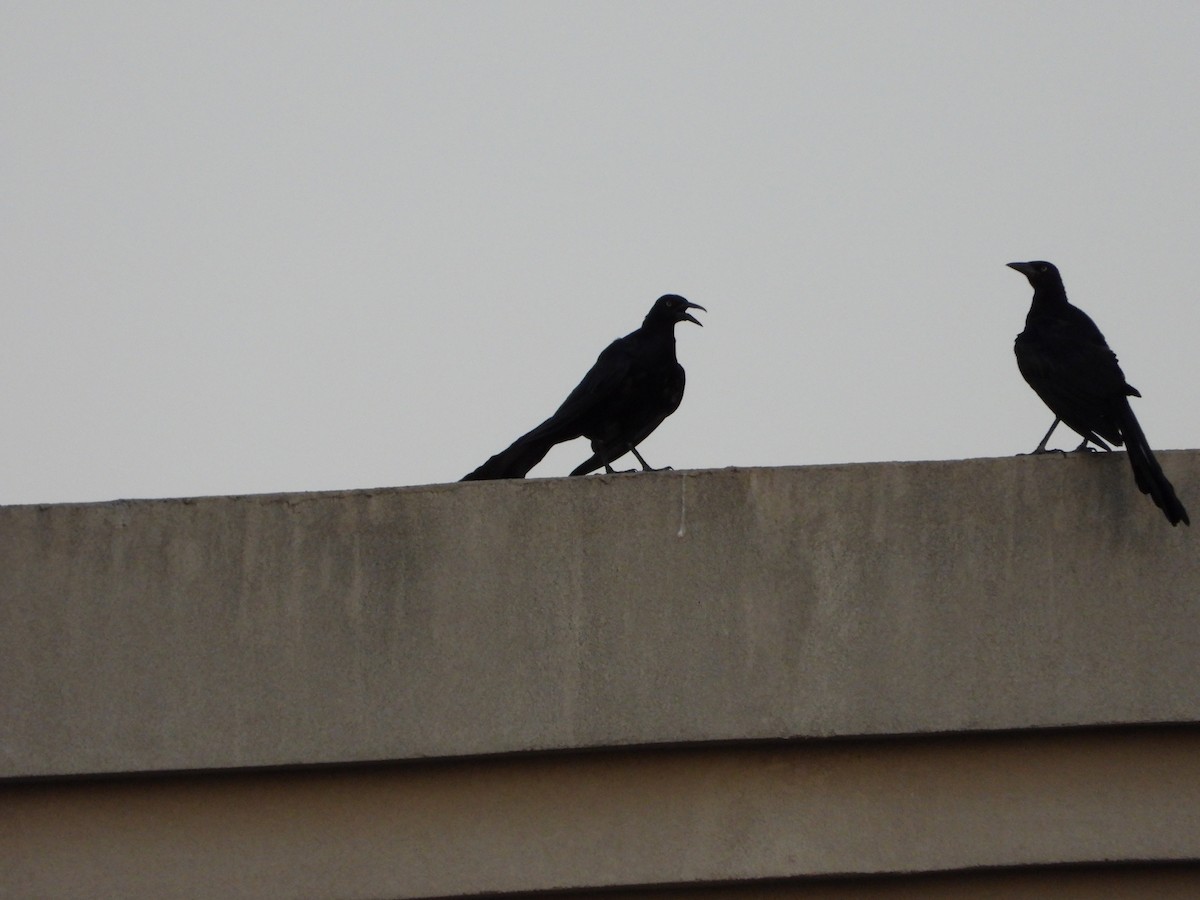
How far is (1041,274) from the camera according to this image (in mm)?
5449

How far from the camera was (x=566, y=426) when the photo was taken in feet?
17.5

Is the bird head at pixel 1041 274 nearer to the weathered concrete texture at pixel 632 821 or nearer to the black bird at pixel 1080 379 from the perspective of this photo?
the black bird at pixel 1080 379

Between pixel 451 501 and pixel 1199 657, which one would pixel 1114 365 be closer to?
pixel 1199 657

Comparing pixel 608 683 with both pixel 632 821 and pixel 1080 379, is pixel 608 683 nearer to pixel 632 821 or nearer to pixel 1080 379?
pixel 632 821

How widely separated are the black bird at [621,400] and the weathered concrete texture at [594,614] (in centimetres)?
136

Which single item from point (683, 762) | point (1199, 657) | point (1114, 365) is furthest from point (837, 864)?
point (1114, 365)

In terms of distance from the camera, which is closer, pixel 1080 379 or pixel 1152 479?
pixel 1152 479

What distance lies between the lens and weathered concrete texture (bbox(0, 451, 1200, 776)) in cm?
378

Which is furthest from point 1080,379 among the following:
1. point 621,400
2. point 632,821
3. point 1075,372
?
point 632,821

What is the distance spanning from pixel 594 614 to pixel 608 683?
8.0 inches

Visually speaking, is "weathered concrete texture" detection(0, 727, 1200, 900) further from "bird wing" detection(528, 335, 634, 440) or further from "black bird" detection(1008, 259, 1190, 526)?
"bird wing" detection(528, 335, 634, 440)

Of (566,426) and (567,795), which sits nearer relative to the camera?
(567,795)

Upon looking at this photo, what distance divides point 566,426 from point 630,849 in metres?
1.99

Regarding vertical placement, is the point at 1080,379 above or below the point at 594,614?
above
